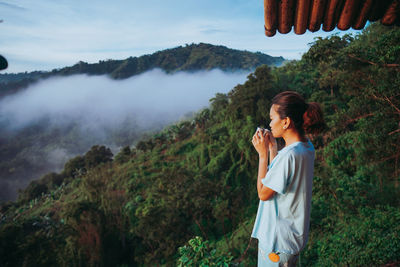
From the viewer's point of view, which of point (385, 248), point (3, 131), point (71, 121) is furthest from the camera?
point (71, 121)

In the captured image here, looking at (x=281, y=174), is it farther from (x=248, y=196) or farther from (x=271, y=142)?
(x=248, y=196)

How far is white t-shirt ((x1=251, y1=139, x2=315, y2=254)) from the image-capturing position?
942mm

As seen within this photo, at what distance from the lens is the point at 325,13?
156 centimetres

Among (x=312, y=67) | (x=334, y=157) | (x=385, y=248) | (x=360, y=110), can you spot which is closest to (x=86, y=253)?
(x=385, y=248)

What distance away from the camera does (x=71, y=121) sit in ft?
140

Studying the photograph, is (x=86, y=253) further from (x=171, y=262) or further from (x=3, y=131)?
(x=3, y=131)

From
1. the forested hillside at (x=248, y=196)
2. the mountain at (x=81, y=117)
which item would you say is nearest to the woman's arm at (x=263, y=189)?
the forested hillside at (x=248, y=196)

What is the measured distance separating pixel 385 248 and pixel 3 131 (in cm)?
4544

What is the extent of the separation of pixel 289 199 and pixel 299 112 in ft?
1.22

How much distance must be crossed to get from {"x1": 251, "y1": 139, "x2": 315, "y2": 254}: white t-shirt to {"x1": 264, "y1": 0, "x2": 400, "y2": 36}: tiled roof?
0.90 metres

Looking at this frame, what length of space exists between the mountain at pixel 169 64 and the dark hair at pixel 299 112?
31.4m

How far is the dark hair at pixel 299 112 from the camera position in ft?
3.37

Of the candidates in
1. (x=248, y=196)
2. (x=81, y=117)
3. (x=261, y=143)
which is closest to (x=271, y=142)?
(x=261, y=143)

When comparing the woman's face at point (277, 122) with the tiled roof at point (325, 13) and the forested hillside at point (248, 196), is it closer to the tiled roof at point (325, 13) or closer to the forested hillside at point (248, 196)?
the tiled roof at point (325, 13)
